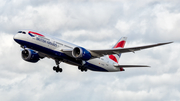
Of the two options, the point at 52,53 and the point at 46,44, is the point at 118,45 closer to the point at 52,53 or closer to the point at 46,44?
the point at 52,53

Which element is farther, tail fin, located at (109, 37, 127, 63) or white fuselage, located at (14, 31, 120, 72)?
tail fin, located at (109, 37, 127, 63)

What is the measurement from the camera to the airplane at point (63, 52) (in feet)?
168

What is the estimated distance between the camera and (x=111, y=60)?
62656mm

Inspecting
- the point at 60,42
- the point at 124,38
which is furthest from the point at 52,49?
the point at 124,38

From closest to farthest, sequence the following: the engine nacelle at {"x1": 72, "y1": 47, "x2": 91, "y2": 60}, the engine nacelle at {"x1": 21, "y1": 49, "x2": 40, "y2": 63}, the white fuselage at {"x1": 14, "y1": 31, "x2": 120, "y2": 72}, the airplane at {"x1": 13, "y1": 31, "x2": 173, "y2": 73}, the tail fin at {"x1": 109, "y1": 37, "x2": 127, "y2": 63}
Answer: the white fuselage at {"x1": 14, "y1": 31, "x2": 120, "y2": 72}, the airplane at {"x1": 13, "y1": 31, "x2": 173, "y2": 73}, the engine nacelle at {"x1": 72, "y1": 47, "x2": 91, "y2": 60}, the engine nacelle at {"x1": 21, "y1": 49, "x2": 40, "y2": 63}, the tail fin at {"x1": 109, "y1": 37, "x2": 127, "y2": 63}

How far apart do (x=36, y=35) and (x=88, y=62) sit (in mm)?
10657

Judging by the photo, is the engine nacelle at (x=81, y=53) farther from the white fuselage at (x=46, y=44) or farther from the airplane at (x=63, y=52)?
Answer: the white fuselage at (x=46, y=44)

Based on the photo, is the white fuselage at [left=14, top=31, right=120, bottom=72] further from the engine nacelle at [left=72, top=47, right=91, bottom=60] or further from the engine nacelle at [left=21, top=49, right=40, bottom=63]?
the engine nacelle at [left=21, top=49, right=40, bottom=63]

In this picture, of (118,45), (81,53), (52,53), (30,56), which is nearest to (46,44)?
(52,53)

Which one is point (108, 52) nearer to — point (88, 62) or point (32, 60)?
point (88, 62)

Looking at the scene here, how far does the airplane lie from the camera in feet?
168

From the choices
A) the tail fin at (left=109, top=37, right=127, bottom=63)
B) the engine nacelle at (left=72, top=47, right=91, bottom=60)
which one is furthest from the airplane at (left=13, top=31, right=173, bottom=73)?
the tail fin at (left=109, top=37, right=127, bottom=63)

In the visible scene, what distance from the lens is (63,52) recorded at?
176ft

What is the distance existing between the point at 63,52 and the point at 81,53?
307cm
